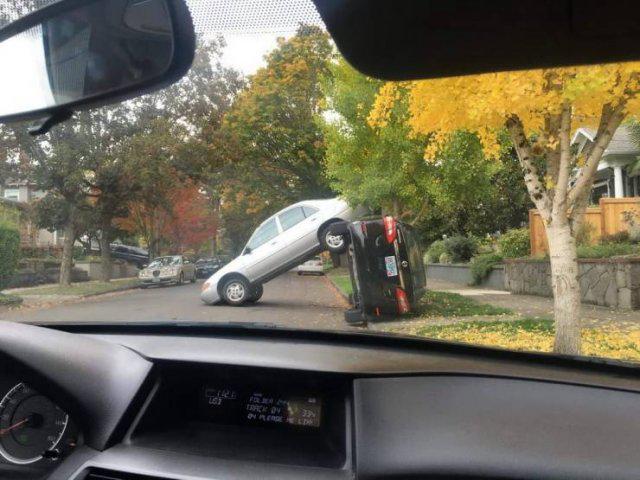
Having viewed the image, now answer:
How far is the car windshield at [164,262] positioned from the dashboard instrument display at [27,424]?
2650 mm

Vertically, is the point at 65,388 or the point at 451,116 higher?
the point at 451,116

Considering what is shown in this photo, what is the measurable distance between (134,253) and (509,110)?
3.83m

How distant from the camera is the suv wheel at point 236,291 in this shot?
464 cm

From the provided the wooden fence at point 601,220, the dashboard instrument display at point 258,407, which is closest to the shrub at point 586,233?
the wooden fence at point 601,220

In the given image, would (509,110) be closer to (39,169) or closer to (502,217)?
(502,217)

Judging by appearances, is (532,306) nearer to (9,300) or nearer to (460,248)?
(460,248)

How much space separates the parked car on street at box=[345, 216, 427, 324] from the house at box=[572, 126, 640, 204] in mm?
1427

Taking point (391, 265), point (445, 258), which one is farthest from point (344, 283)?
point (445, 258)

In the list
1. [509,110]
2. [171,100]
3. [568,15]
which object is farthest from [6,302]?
[568,15]

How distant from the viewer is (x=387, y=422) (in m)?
1.93

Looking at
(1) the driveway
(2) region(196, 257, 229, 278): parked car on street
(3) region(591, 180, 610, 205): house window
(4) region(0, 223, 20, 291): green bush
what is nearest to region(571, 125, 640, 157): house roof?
(3) region(591, 180, 610, 205): house window

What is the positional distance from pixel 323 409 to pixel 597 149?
2.47m

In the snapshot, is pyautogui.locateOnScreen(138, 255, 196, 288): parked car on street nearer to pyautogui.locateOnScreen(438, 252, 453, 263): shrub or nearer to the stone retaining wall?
pyautogui.locateOnScreen(438, 252, 453, 263): shrub

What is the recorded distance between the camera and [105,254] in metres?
6.11
